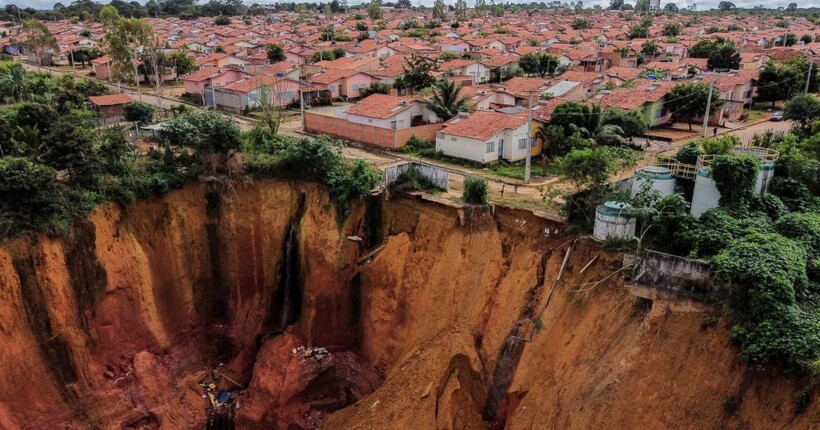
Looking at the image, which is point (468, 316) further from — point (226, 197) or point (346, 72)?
point (346, 72)

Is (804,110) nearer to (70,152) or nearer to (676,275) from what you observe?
(676,275)

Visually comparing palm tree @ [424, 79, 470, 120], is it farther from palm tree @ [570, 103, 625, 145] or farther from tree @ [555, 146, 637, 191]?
tree @ [555, 146, 637, 191]

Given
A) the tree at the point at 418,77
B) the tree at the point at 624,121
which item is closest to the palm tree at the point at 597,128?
the tree at the point at 624,121

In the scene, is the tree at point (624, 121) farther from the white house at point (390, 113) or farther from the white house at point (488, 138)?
the white house at point (390, 113)

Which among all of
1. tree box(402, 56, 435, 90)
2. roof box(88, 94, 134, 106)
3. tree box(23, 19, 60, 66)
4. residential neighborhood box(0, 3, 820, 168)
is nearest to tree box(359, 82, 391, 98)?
residential neighborhood box(0, 3, 820, 168)

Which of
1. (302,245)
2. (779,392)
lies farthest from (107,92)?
(779,392)

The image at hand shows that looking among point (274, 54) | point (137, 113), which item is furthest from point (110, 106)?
point (274, 54)
